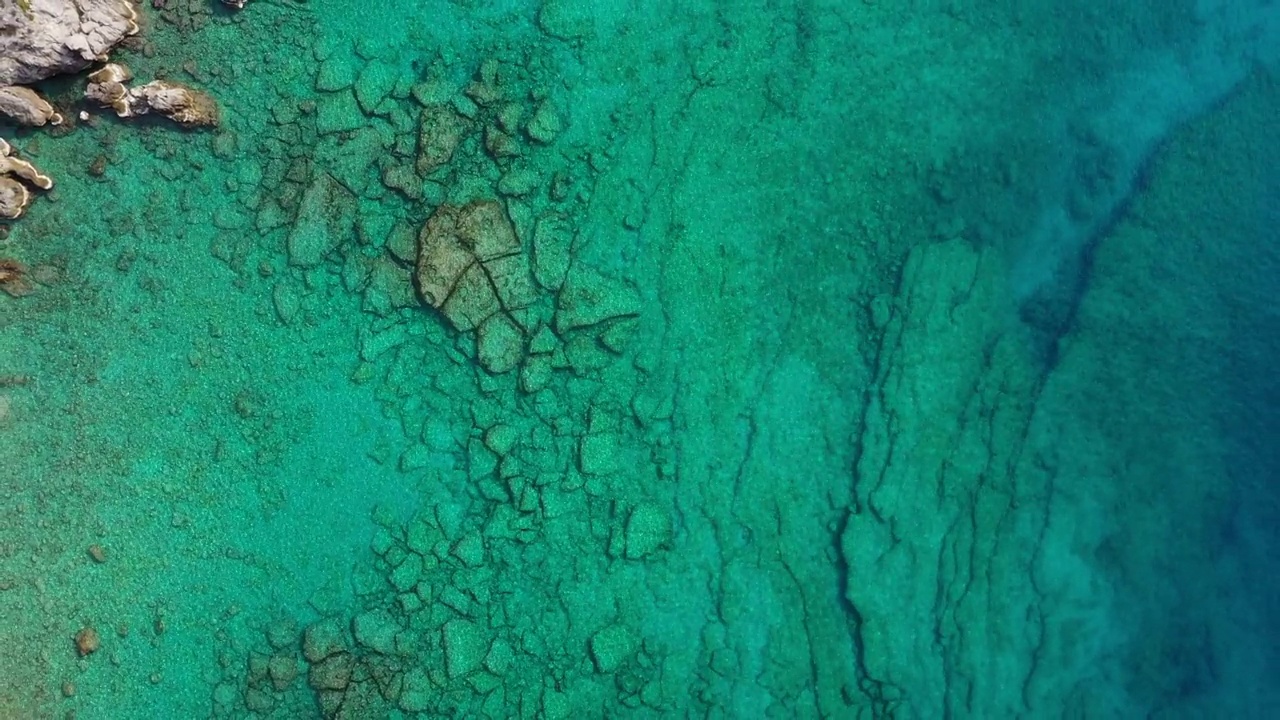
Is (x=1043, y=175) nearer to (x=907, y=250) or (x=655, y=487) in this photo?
(x=907, y=250)

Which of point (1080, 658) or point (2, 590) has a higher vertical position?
point (1080, 658)

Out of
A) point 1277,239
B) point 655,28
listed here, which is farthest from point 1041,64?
point 655,28

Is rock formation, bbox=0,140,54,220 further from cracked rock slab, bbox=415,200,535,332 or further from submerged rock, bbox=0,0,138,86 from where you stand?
cracked rock slab, bbox=415,200,535,332

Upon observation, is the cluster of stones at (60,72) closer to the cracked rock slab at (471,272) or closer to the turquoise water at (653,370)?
the turquoise water at (653,370)

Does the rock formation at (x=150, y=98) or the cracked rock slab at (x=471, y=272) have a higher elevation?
the rock formation at (x=150, y=98)

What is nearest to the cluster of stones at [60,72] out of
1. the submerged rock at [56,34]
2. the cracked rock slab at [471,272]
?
the submerged rock at [56,34]

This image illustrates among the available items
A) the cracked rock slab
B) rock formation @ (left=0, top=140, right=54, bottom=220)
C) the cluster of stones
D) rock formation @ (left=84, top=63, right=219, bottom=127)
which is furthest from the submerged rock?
the cracked rock slab

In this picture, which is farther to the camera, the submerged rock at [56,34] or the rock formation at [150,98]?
the rock formation at [150,98]
